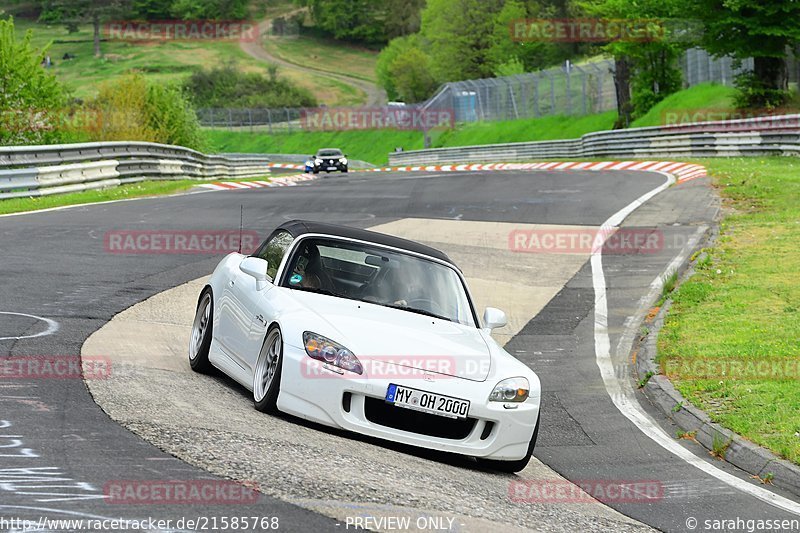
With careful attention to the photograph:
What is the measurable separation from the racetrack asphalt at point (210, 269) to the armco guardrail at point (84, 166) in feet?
6.18

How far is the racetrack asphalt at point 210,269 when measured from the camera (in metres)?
6.16

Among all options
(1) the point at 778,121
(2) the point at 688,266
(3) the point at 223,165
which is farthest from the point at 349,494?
(3) the point at 223,165

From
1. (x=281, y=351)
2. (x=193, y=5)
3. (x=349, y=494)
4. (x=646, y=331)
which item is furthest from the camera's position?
(x=193, y=5)

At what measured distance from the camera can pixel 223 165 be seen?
4681 cm

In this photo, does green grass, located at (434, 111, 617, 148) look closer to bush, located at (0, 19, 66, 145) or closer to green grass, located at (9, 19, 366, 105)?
bush, located at (0, 19, 66, 145)

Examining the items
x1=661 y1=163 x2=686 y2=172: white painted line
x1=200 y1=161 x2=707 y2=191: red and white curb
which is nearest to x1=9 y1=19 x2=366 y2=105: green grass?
x1=200 y1=161 x2=707 y2=191: red and white curb

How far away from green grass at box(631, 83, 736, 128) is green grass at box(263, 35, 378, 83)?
370 feet

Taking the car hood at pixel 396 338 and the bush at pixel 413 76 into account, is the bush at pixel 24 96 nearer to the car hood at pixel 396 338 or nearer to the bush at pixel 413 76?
the car hood at pixel 396 338

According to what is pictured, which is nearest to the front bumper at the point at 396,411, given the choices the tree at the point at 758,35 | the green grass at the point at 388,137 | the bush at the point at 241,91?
the tree at the point at 758,35

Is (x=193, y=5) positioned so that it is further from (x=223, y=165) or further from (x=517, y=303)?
(x=517, y=303)

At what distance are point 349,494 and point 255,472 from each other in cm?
53

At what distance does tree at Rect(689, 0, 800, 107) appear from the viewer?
41.0 meters

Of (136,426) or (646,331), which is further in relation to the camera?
(646,331)

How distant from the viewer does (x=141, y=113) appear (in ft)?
132
